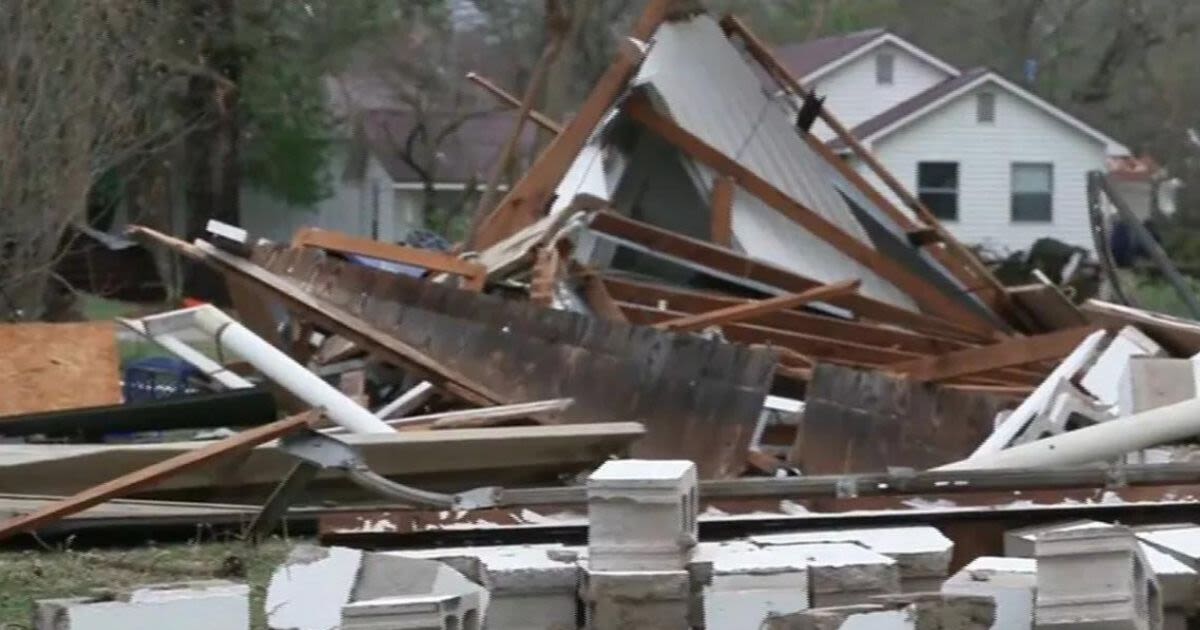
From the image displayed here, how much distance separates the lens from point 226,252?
9.34 m

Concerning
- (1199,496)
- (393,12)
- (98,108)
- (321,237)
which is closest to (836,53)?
(393,12)

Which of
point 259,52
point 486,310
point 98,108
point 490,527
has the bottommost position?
point 490,527

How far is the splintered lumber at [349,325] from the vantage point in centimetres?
858

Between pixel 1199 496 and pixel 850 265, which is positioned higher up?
pixel 850 265

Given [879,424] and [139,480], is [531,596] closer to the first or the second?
[139,480]

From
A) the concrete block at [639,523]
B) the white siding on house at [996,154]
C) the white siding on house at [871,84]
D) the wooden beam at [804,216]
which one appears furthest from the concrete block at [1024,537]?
the white siding on house at [871,84]


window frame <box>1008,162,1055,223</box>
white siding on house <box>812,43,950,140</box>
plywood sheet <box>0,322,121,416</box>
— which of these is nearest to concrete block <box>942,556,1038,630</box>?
plywood sheet <box>0,322,121,416</box>

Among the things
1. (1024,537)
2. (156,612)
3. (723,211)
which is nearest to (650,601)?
(156,612)

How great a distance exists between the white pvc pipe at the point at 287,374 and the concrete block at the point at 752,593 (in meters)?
3.19

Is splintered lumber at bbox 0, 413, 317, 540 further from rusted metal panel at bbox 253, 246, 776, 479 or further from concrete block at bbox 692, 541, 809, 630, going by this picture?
rusted metal panel at bbox 253, 246, 776, 479

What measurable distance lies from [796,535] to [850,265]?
630cm

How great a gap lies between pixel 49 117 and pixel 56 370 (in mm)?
3912

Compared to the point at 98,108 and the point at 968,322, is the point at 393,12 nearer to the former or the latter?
the point at 98,108

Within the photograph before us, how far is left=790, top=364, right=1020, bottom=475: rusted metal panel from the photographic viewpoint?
27.1 feet
